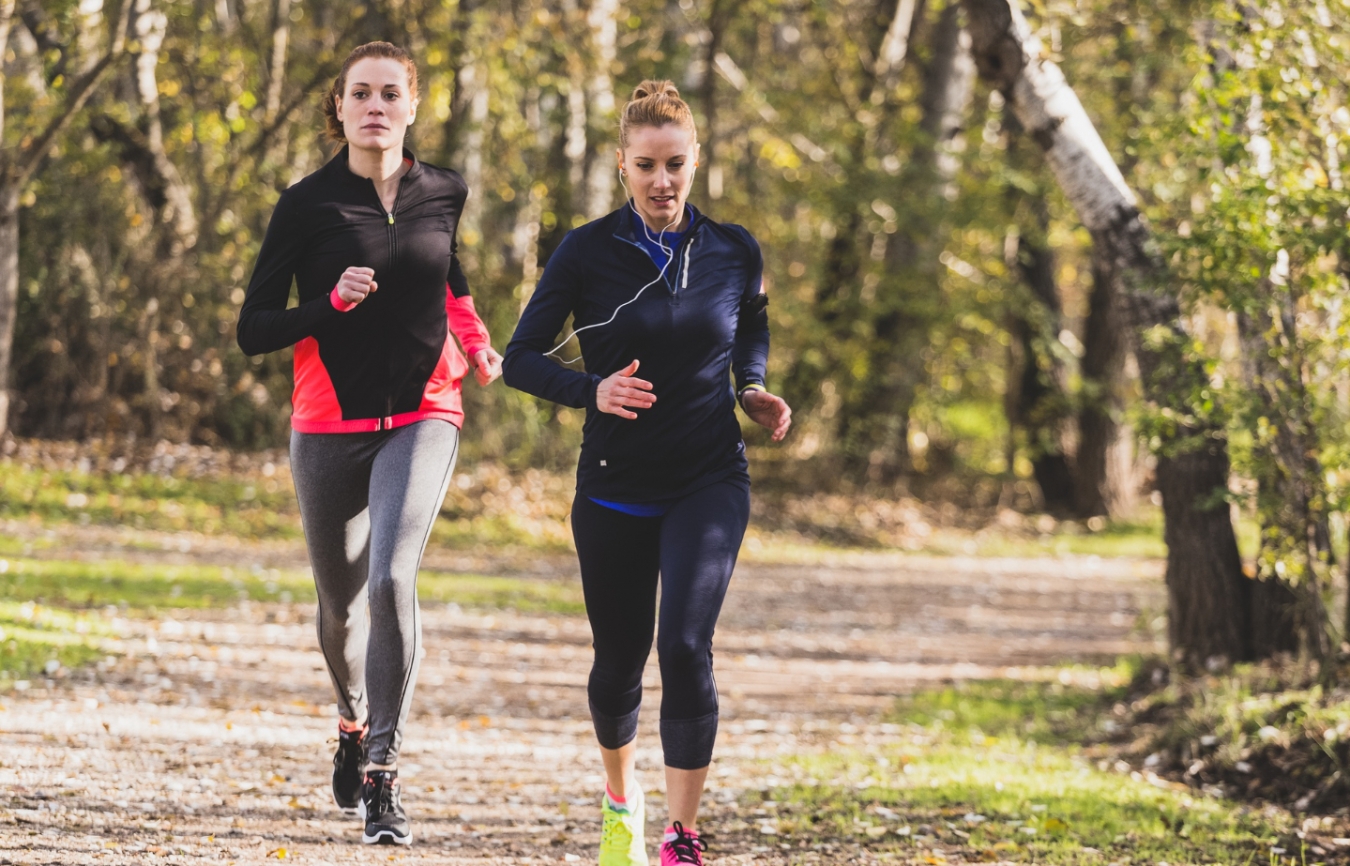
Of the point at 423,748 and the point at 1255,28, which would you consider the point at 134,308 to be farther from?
the point at 1255,28

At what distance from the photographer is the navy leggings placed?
12.8ft

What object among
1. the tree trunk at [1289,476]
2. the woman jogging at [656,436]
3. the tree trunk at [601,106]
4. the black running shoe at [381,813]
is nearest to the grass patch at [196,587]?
the tree trunk at [601,106]

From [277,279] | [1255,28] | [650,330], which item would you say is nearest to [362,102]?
[277,279]

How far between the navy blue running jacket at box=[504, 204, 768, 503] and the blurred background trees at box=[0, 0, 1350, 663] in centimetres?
616

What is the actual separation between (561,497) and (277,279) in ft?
37.4

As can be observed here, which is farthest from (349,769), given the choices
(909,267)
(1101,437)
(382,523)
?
(1101,437)

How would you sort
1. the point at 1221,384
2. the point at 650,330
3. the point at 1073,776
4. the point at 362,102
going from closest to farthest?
the point at 650,330, the point at 362,102, the point at 1073,776, the point at 1221,384

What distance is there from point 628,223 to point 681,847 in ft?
5.80

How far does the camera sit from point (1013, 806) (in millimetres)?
5789

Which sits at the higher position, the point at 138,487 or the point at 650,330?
the point at 650,330

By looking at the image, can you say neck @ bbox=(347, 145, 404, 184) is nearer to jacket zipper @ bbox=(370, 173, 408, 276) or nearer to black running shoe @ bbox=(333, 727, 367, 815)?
jacket zipper @ bbox=(370, 173, 408, 276)

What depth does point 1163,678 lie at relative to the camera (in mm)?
8195

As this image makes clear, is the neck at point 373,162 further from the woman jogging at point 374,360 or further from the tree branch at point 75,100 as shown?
the tree branch at point 75,100

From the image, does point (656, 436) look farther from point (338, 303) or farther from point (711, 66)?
point (711, 66)
